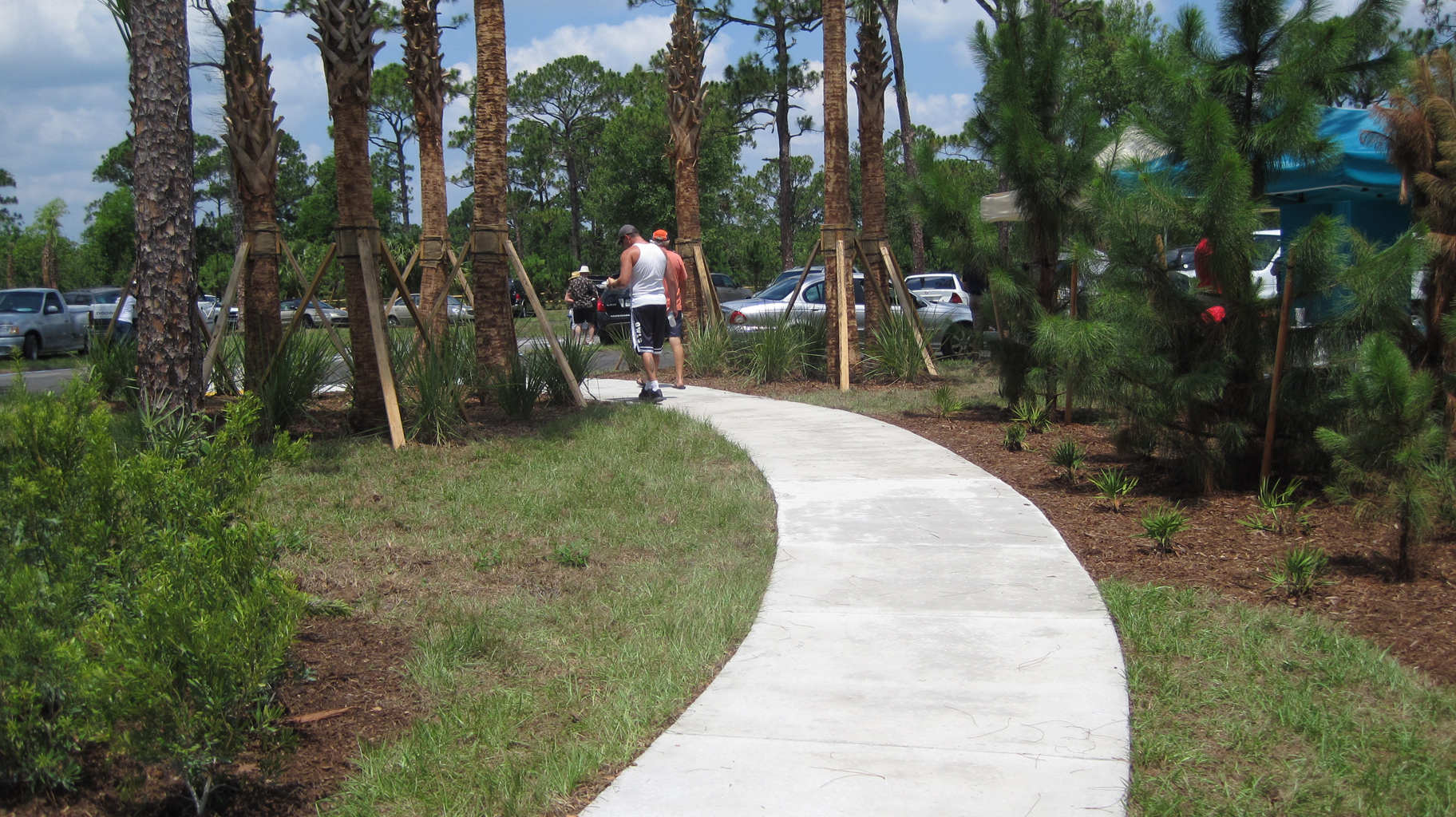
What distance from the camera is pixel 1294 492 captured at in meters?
6.16

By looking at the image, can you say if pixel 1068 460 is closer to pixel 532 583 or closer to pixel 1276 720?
pixel 1276 720

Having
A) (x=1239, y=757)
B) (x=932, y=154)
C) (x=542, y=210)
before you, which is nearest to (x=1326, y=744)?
(x=1239, y=757)

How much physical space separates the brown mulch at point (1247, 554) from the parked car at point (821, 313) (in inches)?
284

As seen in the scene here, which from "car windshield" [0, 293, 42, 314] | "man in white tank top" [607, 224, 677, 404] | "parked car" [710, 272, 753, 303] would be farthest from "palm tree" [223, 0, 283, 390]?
"parked car" [710, 272, 753, 303]

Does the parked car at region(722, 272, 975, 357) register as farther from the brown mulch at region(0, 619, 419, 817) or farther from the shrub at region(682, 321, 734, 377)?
the brown mulch at region(0, 619, 419, 817)

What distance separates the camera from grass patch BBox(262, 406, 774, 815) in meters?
3.31

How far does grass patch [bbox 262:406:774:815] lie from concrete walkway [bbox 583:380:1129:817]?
22cm

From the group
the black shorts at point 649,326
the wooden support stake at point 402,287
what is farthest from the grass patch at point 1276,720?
the black shorts at point 649,326

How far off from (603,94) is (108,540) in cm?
6600

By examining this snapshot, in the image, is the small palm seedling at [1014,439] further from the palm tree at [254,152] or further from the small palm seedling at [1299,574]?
the palm tree at [254,152]

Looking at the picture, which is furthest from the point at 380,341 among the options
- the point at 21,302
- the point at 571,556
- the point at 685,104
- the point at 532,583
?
the point at 21,302

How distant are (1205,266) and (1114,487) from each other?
4.62ft

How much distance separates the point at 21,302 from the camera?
24469 mm

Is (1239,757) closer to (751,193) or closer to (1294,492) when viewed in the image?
(1294,492)
